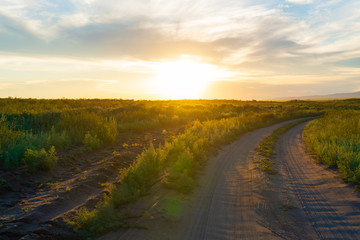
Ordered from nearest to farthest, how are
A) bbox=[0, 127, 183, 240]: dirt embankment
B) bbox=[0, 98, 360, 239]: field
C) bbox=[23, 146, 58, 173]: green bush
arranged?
bbox=[0, 127, 183, 240]: dirt embankment < bbox=[0, 98, 360, 239]: field < bbox=[23, 146, 58, 173]: green bush

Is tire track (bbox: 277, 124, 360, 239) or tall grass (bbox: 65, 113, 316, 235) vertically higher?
tall grass (bbox: 65, 113, 316, 235)

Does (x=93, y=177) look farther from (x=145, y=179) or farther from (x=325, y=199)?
(x=325, y=199)

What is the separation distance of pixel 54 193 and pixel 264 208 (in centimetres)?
541

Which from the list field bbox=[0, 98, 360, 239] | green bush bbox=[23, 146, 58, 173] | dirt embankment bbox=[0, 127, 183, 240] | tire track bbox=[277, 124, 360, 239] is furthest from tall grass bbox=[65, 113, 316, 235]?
tire track bbox=[277, 124, 360, 239]

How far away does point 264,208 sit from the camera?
5.43 meters

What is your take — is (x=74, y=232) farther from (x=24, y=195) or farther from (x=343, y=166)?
(x=343, y=166)

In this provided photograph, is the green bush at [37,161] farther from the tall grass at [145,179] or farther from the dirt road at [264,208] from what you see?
the dirt road at [264,208]

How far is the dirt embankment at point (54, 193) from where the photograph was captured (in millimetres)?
4285

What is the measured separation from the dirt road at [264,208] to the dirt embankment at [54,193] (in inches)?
53.5

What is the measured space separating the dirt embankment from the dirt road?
1.36 metres

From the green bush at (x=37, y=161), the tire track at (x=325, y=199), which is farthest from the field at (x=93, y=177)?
the tire track at (x=325, y=199)

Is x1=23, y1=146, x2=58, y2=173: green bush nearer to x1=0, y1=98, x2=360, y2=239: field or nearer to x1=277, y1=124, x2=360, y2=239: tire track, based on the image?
x1=0, y1=98, x2=360, y2=239: field

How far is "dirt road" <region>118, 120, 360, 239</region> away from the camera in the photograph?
174 inches

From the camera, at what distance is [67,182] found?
6836 millimetres
